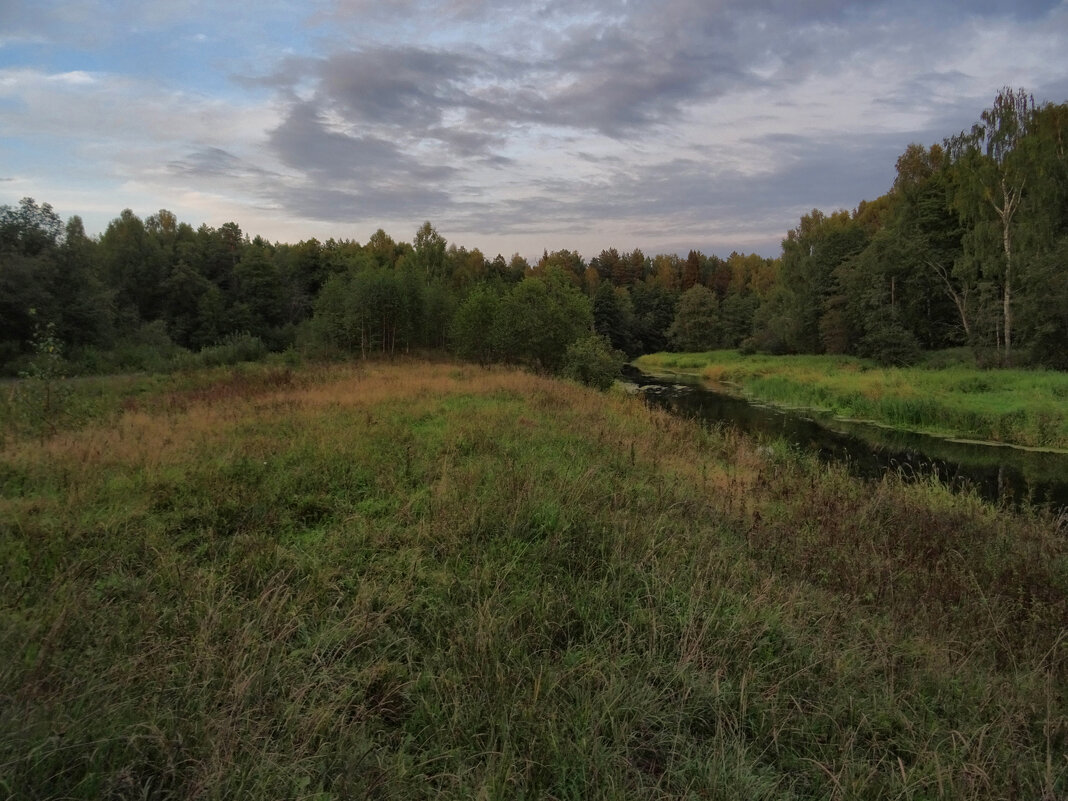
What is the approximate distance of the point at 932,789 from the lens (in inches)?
113

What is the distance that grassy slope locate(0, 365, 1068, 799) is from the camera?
2676mm

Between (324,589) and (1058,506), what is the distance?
1395 centimetres

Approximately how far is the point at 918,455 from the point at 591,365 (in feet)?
47.6

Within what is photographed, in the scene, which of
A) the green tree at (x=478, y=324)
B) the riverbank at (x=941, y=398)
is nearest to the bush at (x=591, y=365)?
the green tree at (x=478, y=324)

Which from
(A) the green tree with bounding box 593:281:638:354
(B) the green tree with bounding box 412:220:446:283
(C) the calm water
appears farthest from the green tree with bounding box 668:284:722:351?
(C) the calm water

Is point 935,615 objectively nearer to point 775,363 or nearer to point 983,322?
point 983,322

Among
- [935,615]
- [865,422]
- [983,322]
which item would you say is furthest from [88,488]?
[983,322]

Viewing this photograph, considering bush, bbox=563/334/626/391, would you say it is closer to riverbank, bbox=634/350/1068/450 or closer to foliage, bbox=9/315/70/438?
riverbank, bbox=634/350/1068/450

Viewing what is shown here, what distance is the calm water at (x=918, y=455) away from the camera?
1240cm

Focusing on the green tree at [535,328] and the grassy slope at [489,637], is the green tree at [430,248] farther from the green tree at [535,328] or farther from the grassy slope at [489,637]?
the grassy slope at [489,637]

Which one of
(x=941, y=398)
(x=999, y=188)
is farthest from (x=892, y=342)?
(x=941, y=398)

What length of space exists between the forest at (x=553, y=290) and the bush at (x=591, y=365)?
0.42m

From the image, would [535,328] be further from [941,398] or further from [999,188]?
[999,188]

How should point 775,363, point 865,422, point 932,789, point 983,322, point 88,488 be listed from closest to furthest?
1. point 932,789
2. point 88,488
3. point 865,422
4. point 983,322
5. point 775,363
